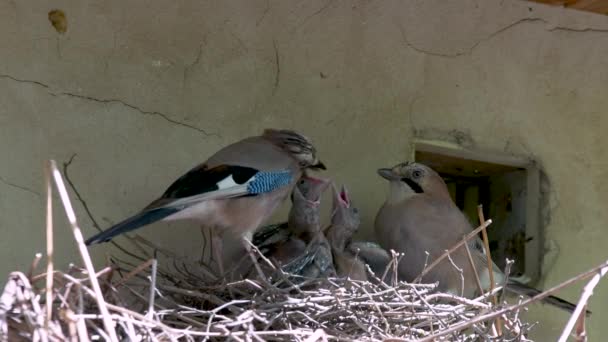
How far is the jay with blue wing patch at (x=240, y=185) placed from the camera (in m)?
3.15

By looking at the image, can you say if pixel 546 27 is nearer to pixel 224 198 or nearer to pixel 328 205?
pixel 328 205

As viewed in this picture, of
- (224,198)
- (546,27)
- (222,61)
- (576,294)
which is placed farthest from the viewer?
(546,27)

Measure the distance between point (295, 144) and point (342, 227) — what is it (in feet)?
0.87

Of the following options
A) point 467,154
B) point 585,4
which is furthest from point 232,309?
point 585,4

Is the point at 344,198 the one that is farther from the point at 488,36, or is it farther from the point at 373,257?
the point at 488,36

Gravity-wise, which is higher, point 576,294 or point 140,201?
point 140,201

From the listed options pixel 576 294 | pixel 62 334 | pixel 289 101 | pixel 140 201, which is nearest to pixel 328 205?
pixel 289 101

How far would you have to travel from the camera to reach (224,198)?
3.28m

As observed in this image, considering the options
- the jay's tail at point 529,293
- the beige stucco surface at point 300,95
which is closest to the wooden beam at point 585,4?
the beige stucco surface at point 300,95

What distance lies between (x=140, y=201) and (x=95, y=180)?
0.13 m

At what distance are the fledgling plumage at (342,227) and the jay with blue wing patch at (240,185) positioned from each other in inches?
4.6

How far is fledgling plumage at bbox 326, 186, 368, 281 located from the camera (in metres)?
3.42

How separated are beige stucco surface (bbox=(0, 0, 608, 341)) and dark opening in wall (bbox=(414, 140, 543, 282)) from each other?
0.14ft

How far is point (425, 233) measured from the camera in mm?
3625
